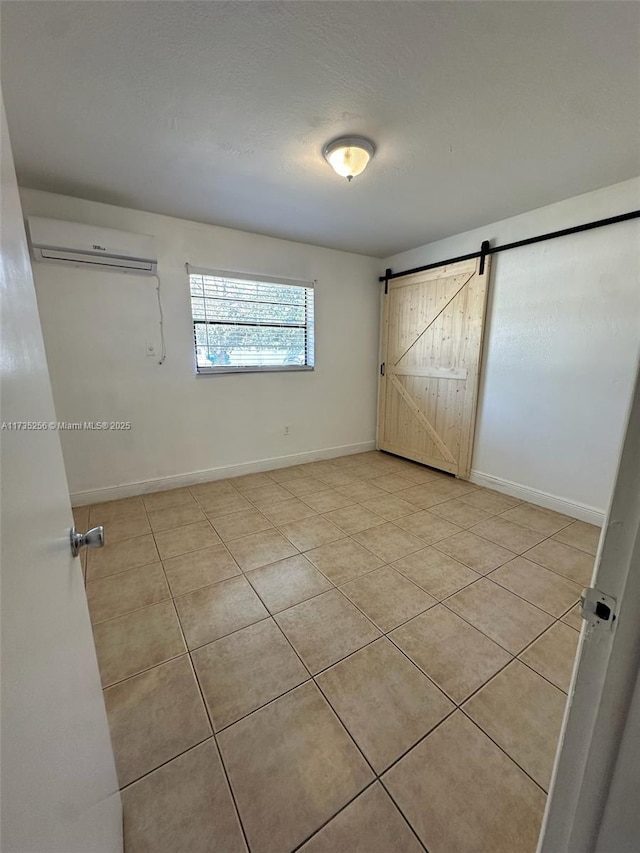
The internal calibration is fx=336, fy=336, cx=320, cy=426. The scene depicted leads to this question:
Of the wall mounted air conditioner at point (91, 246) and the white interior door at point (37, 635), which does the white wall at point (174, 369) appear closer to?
the wall mounted air conditioner at point (91, 246)

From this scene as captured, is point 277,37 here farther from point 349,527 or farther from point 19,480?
point 349,527

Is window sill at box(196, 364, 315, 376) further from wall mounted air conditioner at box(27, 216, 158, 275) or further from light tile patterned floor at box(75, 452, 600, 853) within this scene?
light tile patterned floor at box(75, 452, 600, 853)

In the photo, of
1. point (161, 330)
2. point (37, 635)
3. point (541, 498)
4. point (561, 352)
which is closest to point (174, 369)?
point (161, 330)

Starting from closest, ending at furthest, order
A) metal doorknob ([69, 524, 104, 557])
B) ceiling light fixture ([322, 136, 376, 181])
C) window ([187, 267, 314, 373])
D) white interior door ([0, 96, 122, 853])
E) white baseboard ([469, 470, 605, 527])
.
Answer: white interior door ([0, 96, 122, 853]) < metal doorknob ([69, 524, 104, 557]) < ceiling light fixture ([322, 136, 376, 181]) < white baseboard ([469, 470, 605, 527]) < window ([187, 267, 314, 373])

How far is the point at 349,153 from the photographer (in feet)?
6.43

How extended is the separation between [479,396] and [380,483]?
136 cm

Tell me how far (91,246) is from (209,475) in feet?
7.47

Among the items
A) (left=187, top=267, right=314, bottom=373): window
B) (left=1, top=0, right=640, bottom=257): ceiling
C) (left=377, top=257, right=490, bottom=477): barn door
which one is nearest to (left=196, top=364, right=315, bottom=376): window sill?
(left=187, top=267, right=314, bottom=373): window

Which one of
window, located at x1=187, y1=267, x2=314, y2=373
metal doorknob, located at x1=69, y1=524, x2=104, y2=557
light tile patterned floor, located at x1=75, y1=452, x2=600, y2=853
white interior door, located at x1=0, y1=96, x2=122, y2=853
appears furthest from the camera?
window, located at x1=187, y1=267, x2=314, y2=373

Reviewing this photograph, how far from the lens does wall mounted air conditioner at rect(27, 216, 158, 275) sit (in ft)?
8.29

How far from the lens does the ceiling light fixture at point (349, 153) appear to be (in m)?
1.92

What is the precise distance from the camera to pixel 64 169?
7.42ft

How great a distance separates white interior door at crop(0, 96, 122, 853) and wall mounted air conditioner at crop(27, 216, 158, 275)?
8.05ft

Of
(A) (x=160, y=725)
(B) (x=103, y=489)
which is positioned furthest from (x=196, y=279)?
(A) (x=160, y=725)
